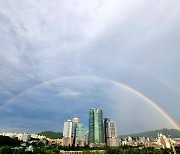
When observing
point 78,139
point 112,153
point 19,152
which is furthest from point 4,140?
point 78,139

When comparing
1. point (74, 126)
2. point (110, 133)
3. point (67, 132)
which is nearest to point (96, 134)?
point (110, 133)

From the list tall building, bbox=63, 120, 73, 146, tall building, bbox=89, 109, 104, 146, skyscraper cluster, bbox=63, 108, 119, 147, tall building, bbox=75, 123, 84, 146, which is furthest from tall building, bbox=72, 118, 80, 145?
tall building, bbox=89, 109, 104, 146

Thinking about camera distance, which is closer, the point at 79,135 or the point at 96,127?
the point at 96,127

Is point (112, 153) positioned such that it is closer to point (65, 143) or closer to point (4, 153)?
point (4, 153)

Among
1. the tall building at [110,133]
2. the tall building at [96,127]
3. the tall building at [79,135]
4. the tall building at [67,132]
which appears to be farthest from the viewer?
the tall building at [79,135]

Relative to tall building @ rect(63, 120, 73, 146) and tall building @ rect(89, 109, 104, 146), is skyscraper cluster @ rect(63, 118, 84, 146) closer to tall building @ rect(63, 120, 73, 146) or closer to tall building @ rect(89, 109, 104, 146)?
tall building @ rect(63, 120, 73, 146)

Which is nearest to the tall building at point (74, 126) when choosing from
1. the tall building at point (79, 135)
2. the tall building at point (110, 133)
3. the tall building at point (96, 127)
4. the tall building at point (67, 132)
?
the tall building at point (79, 135)

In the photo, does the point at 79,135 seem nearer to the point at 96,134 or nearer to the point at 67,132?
the point at 67,132

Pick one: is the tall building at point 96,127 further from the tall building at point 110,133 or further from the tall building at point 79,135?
the tall building at point 79,135
